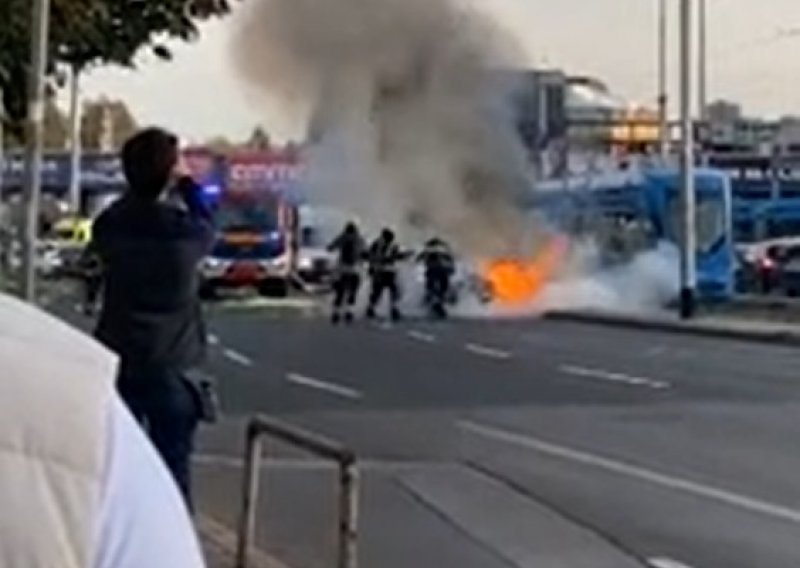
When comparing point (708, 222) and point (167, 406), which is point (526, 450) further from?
point (708, 222)

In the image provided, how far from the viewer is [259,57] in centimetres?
6166

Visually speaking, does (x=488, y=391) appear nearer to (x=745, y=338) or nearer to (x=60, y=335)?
(x=745, y=338)

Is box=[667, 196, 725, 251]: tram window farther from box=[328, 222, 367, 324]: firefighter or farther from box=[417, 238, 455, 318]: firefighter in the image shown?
box=[328, 222, 367, 324]: firefighter

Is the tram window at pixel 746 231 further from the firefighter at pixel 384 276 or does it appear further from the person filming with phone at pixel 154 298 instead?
the person filming with phone at pixel 154 298

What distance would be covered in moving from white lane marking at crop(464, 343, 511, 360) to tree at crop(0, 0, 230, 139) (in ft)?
40.1

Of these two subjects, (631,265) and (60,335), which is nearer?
(60,335)

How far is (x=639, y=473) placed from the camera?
672 inches

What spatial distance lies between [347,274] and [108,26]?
2672 cm

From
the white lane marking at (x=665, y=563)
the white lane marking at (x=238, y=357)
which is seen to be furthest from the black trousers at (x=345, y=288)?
the white lane marking at (x=665, y=563)

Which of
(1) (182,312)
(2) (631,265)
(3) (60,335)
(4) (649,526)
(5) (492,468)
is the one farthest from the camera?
(2) (631,265)

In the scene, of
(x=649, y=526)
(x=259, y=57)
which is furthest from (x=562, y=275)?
(x=649, y=526)

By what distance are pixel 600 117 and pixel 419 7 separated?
125 ft

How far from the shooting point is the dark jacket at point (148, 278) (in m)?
9.58

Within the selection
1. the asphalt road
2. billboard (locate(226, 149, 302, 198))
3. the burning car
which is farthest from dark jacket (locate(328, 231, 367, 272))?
billboard (locate(226, 149, 302, 198))
